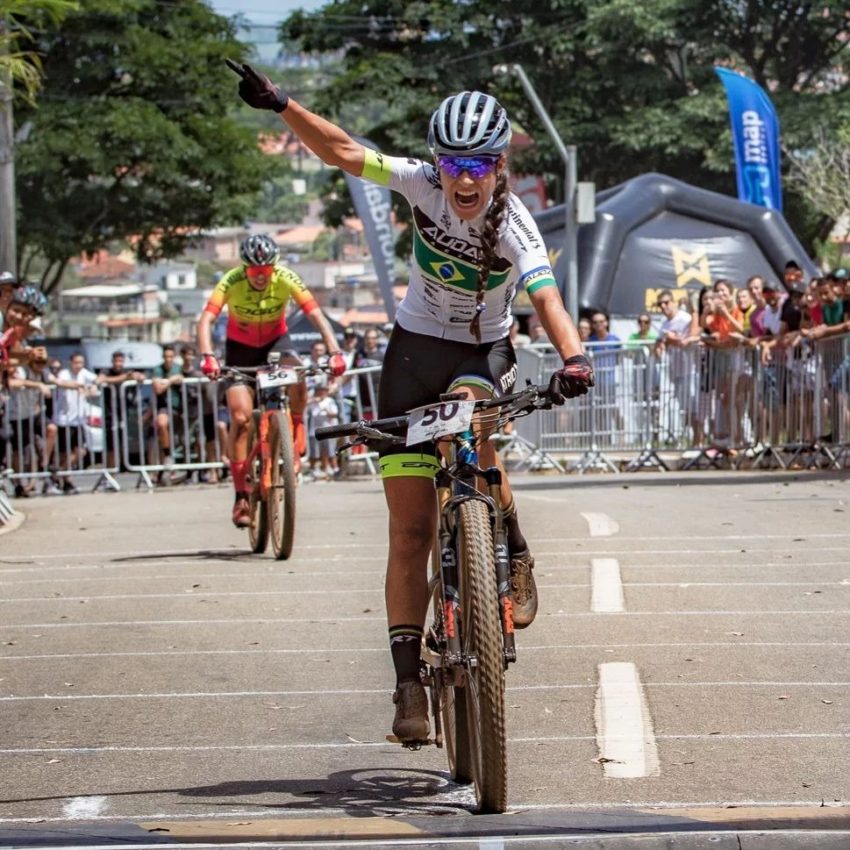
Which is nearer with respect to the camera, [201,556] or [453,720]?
[453,720]

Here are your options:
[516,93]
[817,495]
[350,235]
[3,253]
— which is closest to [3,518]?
[817,495]

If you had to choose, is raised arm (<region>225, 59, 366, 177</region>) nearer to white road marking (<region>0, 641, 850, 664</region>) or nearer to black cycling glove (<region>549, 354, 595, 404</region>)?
black cycling glove (<region>549, 354, 595, 404</region>)

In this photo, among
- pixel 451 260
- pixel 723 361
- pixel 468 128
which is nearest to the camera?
pixel 468 128

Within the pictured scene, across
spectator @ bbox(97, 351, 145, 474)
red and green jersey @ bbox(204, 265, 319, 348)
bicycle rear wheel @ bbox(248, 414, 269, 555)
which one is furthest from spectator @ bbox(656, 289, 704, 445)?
bicycle rear wheel @ bbox(248, 414, 269, 555)

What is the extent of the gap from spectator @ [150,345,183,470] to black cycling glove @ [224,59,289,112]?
16.0 m

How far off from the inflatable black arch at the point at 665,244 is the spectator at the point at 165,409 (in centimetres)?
1111

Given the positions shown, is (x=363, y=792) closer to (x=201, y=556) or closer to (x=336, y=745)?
(x=336, y=745)

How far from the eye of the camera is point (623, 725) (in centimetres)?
663

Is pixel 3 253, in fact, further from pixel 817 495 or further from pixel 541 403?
pixel 541 403

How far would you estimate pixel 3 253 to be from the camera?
25562 millimetres

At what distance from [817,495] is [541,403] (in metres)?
10.1

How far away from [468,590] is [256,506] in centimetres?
707

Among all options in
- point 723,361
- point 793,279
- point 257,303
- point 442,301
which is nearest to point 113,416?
point 723,361

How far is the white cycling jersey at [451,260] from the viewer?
6105 millimetres
